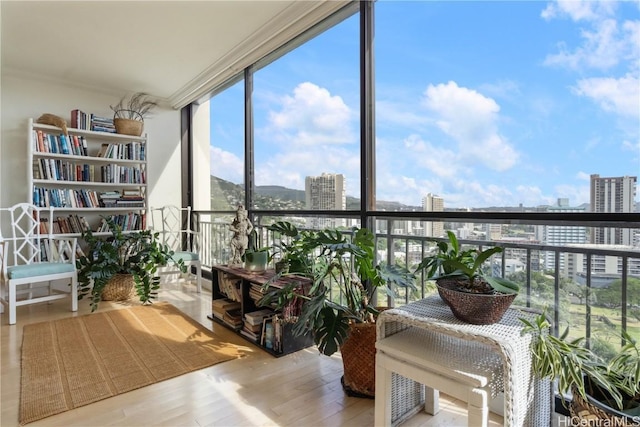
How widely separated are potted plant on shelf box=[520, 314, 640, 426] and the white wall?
172 inches

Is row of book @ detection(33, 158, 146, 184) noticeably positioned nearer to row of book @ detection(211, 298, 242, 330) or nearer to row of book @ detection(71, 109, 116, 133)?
row of book @ detection(71, 109, 116, 133)

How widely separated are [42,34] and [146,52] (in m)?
0.78

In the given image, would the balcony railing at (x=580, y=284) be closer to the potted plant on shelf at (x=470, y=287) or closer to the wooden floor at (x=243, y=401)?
the potted plant on shelf at (x=470, y=287)

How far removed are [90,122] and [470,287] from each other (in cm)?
427

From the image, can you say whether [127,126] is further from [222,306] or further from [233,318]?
[233,318]

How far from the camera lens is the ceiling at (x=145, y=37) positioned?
8.14 ft

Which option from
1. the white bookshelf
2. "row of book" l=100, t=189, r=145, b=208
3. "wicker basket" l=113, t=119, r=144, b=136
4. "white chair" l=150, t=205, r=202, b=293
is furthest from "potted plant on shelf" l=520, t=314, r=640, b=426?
"wicker basket" l=113, t=119, r=144, b=136

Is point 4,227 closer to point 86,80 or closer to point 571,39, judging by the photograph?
point 86,80

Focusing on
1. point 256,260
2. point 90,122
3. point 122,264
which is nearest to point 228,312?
point 256,260

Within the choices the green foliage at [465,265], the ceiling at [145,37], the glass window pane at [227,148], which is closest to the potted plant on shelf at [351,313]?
the green foliage at [465,265]

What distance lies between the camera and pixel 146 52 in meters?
3.18

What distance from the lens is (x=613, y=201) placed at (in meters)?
1.39

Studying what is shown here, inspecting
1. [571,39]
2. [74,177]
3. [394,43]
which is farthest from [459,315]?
[74,177]

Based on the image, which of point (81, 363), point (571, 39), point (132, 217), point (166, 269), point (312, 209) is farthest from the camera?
point (166, 269)
